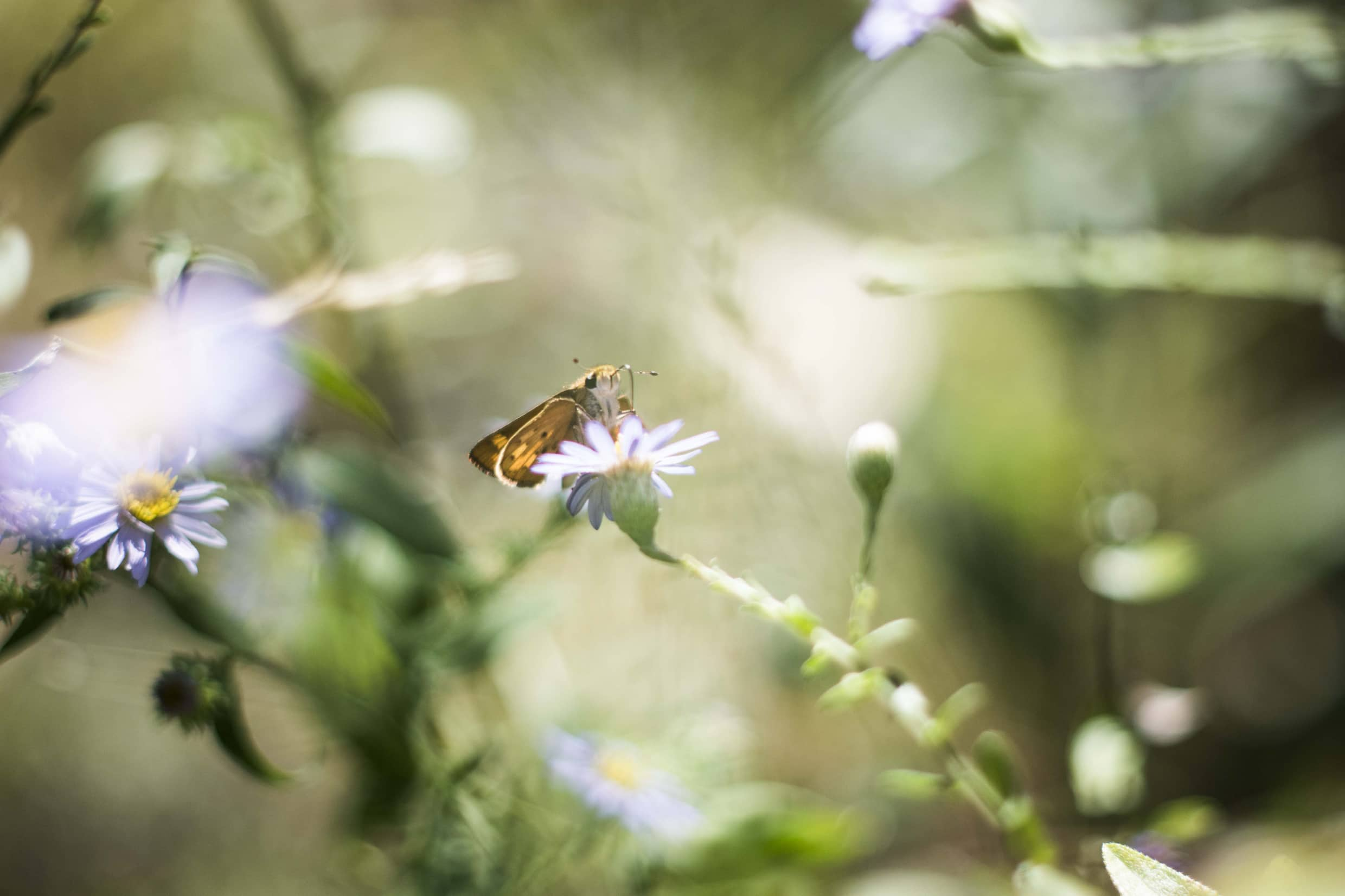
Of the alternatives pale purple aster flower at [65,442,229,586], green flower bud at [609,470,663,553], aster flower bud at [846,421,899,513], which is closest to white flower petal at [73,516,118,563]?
pale purple aster flower at [65,442,229,586]

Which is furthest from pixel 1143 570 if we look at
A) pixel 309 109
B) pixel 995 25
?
pixel 309 109

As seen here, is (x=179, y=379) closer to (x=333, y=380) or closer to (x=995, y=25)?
(x=333, y=380)

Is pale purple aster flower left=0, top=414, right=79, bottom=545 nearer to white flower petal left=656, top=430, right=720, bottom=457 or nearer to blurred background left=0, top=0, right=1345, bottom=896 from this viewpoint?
white flower petal left=656, top=430, right=720, bottom=457

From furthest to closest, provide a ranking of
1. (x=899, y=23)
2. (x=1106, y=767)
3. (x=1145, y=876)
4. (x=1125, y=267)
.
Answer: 1. (x=1125, y=267)
2. (x=1106, y=767)
3. (x=899, y=23)
4. (x=1145, y=876)

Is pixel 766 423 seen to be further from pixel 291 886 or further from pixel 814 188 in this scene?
pixel 291 886

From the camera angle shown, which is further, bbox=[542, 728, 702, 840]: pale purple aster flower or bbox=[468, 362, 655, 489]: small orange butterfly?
bbox=[542, 728, 702, 840]: pale purple aster flower

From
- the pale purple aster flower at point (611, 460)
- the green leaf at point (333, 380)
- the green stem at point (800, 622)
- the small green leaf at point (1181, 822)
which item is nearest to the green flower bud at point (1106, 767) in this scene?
the small green leaf at point (1181, 822)
